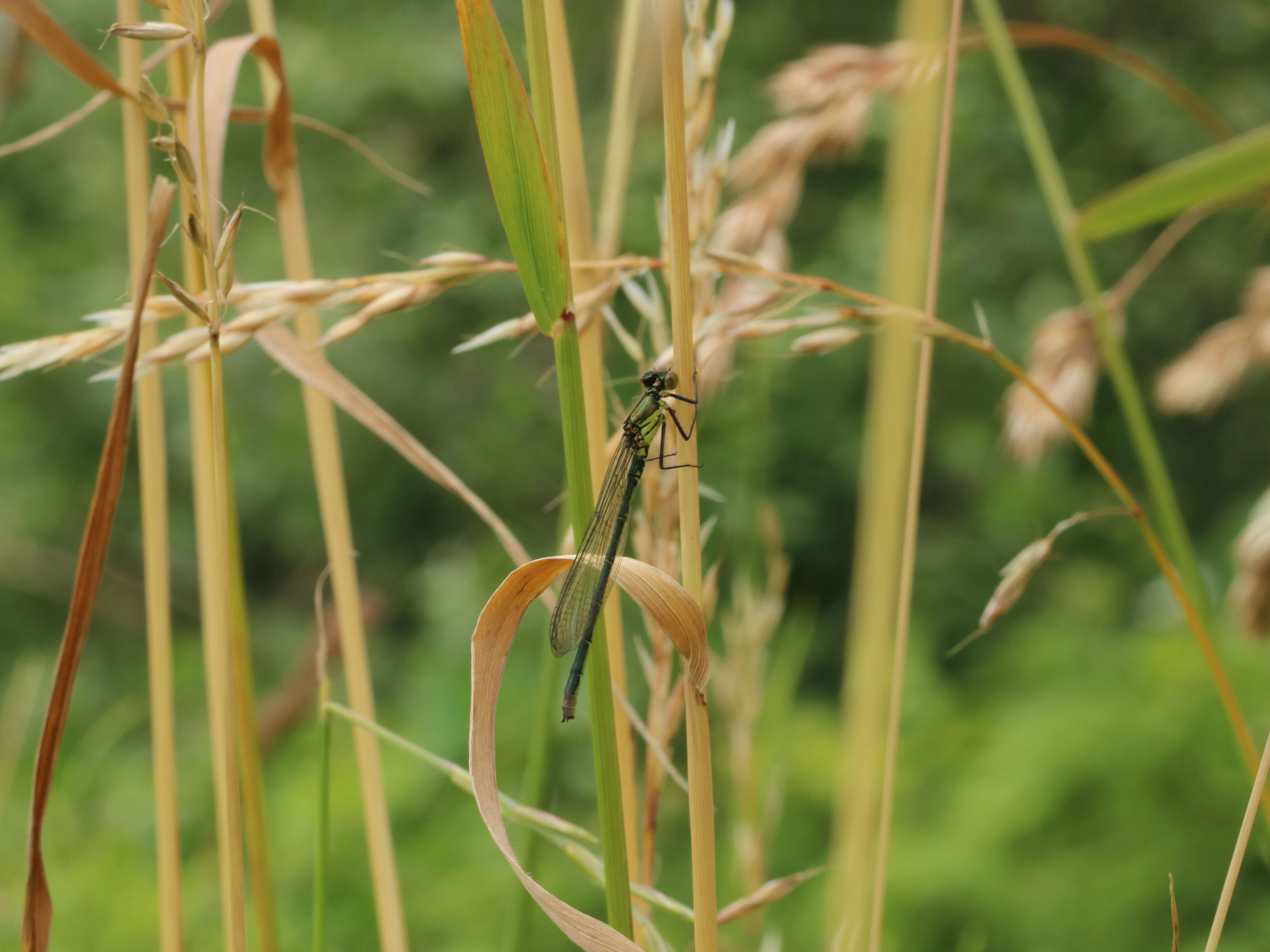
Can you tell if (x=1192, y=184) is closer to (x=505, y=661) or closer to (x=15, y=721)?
(x=505, y=661)

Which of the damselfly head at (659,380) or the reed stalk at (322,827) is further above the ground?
the damselfly head at (659,380)

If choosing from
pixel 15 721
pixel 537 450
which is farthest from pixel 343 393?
pixel 537 450

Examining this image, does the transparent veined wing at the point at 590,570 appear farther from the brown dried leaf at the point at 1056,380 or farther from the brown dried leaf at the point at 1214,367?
the brown dried leaf at the point at 1214,367

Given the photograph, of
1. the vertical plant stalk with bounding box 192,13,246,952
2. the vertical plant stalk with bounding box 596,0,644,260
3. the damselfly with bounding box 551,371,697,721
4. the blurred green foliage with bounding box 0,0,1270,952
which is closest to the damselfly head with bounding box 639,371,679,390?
the damselfly with bounding box 551,371,697,721

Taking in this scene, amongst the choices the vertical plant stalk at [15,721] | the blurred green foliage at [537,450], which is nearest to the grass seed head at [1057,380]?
the blurred green foliage at [537,450]

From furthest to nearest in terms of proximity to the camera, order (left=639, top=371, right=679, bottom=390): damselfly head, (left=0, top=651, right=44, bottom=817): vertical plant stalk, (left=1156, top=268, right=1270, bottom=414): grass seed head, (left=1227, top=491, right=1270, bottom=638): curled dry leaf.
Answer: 1. (left=0, top=651, right=44, bottom=817): vertical plant stalk
2. (left=1156, top=268, right=1270, bottom=414): grass seed head
3. (left=1227, top=491, right=1270, bottom=638): curled dry leaf
4. (left=639, top=371, right=679, bottom=390): damselfly head

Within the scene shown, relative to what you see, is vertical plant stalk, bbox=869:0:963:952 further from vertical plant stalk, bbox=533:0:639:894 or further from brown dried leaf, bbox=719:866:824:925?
vertical plant stalk, bbox=533:0:639:894
